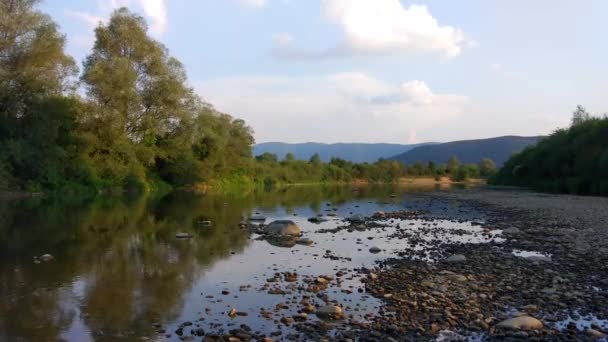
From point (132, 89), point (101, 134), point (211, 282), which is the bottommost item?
point (211, 282)

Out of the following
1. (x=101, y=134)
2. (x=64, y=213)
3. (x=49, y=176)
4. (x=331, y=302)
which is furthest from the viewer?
(x=101, y=134)

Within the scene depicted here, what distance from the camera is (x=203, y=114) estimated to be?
60.2 metres

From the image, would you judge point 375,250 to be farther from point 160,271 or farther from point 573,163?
point 573,163

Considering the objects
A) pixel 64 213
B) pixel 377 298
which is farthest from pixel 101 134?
pixel 377 298

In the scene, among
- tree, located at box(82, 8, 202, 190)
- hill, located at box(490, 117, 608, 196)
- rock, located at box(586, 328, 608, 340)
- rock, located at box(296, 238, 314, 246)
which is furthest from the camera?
hill, located at box(490, 117, 608, 196)

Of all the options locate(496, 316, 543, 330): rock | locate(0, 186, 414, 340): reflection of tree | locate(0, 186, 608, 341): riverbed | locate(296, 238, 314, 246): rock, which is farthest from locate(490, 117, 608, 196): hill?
locate(496, 316, 543, 330): rock

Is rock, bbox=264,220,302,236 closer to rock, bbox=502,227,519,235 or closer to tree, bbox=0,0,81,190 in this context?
rock, bbox=502,227,519,235

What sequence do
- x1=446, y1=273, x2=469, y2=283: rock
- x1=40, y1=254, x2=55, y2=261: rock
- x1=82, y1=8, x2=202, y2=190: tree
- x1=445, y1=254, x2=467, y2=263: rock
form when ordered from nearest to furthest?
x1=446, y1=273, x2=469, y2=283: rock, x1=445, y1=254, x2=467, y2=263: rock, x1=40, y1=254, x2=55, y2=261: rock, x1=82, y1=8, x2=202, y2=190: tree

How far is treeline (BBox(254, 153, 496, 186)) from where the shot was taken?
101 m

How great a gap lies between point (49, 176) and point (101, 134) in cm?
684

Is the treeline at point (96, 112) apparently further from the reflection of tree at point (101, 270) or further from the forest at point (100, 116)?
the reflection of tree at point (101, 270)

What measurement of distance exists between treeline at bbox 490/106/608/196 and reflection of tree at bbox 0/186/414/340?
48.3m

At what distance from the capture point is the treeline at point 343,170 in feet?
331

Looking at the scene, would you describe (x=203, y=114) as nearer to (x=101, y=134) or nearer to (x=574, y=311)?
(x=101, y=134)
